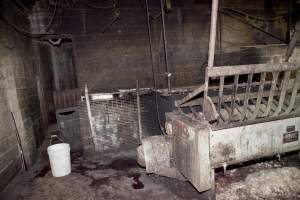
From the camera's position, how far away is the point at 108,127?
429cm

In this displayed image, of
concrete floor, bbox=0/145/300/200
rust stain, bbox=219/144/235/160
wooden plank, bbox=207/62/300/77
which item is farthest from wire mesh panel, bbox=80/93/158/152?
wooden plank, bbox=207/62/300/77

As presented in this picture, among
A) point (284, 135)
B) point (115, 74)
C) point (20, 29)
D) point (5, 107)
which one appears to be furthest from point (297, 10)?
point (5, 107)

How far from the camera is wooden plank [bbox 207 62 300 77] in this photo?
1833mm

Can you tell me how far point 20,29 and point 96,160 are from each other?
303cm

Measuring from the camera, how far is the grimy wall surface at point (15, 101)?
10.5 ft

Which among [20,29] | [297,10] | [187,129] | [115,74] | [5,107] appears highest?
[297,10]

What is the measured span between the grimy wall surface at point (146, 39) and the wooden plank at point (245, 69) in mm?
2961

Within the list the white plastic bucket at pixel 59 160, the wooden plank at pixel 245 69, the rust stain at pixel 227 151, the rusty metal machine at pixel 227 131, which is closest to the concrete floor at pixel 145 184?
the white plastic bucket at pixel 59 160

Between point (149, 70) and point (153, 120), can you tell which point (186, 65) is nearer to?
point (149, 70)

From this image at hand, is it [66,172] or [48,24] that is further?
[48,24]

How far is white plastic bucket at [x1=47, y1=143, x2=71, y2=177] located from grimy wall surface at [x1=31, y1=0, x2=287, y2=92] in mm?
1885

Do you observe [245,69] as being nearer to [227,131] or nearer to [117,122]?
[227,131]

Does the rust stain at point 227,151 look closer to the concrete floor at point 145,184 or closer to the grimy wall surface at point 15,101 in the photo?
the concrete floor at point 145,184

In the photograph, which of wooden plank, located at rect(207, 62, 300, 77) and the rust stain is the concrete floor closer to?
the rust stain
